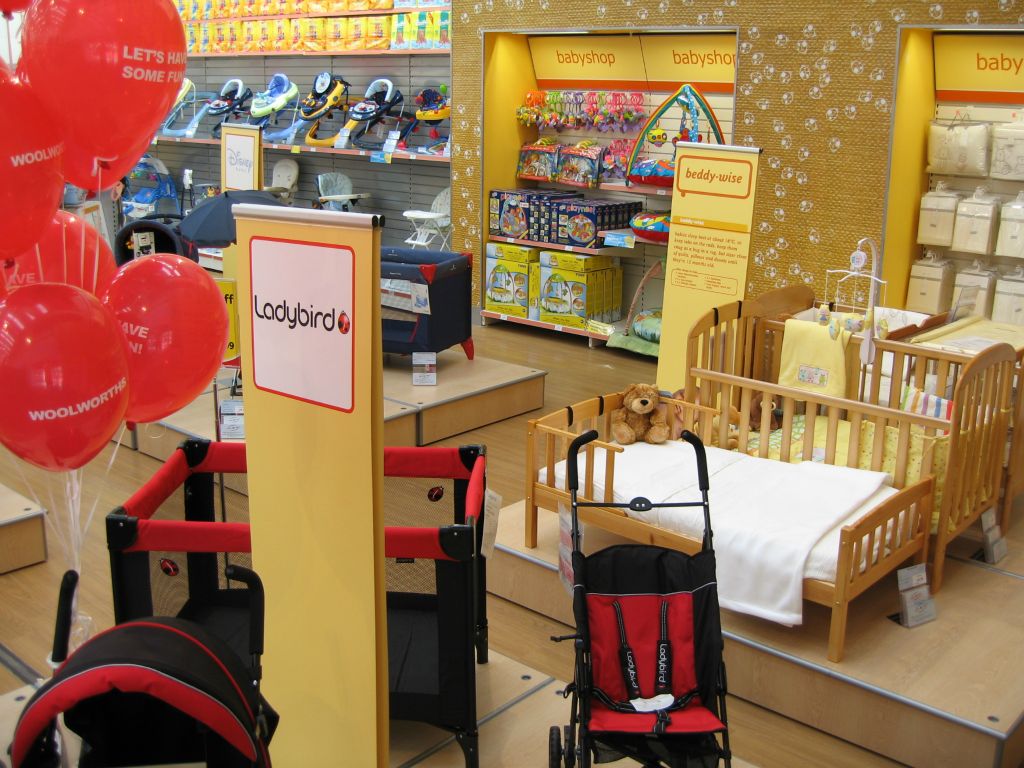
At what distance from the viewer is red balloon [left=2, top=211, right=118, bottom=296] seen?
2.74 meters

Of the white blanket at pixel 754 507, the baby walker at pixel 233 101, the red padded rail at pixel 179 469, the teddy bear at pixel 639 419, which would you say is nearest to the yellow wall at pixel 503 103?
the baby walker at pixel 233 101

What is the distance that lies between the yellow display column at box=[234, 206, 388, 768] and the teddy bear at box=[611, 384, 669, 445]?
2061 mm

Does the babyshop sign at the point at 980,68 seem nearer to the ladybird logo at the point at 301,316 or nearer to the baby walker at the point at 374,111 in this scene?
the baby walker at the point at 374,111

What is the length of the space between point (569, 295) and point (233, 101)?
432cm

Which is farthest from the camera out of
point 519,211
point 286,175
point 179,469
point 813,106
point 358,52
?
point 286,175

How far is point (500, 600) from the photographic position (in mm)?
4125

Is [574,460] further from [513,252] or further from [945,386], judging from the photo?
[513,252]

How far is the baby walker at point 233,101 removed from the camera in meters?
10.1

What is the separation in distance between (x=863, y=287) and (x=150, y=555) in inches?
177

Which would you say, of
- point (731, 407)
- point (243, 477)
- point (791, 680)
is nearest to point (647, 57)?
point (731, 407)

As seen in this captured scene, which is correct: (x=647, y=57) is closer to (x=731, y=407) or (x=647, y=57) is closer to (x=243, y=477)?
(x=731, y=407)

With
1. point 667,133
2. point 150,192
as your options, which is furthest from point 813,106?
point 150,192

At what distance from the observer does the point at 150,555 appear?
2.75 metres

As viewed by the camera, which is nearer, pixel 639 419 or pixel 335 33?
pixel 639 419
